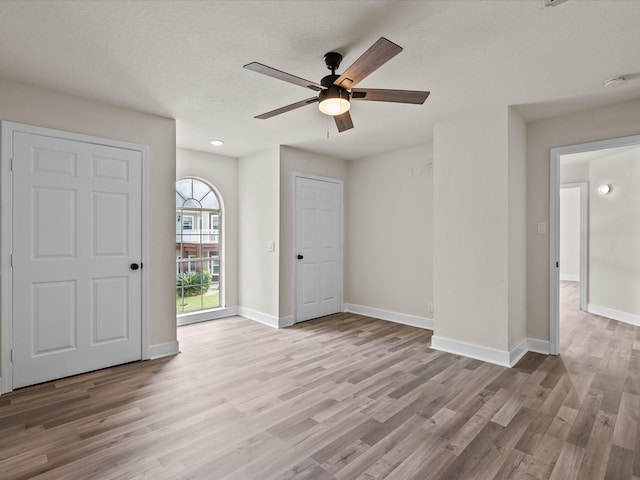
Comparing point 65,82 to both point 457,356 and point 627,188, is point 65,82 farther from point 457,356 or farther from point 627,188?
point 627,188

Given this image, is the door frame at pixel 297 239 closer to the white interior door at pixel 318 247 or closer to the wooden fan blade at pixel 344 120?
the white interior door at pixel 318 247

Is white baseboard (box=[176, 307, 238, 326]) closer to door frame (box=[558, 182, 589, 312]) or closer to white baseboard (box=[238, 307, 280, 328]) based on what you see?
white baseboard (box=[238, 307, 280, 328])

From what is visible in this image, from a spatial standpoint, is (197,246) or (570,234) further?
(570,234)

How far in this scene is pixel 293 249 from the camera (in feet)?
16.1

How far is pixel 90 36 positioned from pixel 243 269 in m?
3.72

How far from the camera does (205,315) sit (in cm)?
510

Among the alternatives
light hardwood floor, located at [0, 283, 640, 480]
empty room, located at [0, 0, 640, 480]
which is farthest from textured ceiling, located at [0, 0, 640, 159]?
light hardwood floor, located at [0, 283, 640, 480]

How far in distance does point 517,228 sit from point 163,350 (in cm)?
399

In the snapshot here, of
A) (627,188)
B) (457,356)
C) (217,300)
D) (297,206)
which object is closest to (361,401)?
(457,356)

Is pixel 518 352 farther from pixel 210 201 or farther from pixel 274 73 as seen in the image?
pixel 210 201

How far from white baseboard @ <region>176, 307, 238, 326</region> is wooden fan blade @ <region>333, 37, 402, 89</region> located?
3.99 m

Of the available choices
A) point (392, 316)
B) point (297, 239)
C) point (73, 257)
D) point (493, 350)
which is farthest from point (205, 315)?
point (493, 350)

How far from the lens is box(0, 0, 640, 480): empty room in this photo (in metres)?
1.98

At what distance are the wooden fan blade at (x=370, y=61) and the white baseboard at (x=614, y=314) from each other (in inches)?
213
